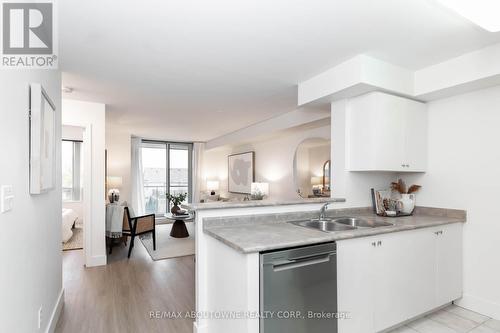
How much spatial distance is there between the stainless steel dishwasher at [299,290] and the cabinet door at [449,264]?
1277mm

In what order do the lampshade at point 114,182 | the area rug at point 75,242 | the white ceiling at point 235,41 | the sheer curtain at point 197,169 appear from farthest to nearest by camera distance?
the sheer curtain at point 197,169, the lampshade at point 114,182, the area rug at point 75,242, the white ceiling at point 235,41

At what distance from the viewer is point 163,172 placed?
7.69 m

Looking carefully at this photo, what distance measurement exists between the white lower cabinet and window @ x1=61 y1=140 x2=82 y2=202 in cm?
677

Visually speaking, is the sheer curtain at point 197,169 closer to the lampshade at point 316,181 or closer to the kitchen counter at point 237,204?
the lampshade at point 316,181

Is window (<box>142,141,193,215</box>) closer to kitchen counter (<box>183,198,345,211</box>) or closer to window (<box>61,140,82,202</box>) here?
window (<box>61,140,82,202</box>)

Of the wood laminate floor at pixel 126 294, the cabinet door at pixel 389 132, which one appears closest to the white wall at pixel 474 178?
the cabinet door at pixel 389 132

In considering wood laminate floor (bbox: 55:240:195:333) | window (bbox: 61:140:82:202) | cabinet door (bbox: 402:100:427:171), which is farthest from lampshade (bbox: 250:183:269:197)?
window (bbox: 61:140:82:202)

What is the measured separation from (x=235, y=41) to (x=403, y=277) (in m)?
2.36

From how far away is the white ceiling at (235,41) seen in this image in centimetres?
170

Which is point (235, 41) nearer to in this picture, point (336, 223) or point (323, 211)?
point (323, 211)

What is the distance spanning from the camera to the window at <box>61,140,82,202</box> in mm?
6574

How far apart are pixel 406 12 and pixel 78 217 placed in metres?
7.32

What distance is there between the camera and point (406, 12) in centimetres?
175

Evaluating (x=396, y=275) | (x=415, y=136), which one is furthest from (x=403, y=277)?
(x=415, y=136)
